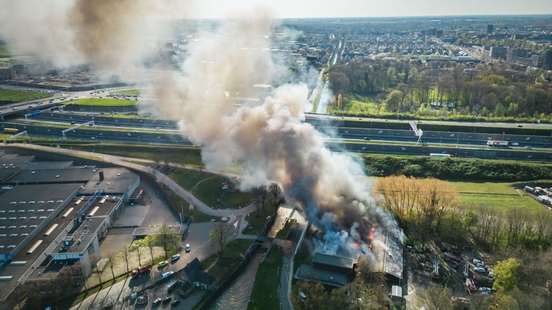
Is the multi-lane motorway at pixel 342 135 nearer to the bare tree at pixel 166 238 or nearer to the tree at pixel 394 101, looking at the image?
the tree at pixel 394 101

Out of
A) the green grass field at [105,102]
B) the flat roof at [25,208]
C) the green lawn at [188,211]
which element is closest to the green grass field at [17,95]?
the green grass field at [105,102]

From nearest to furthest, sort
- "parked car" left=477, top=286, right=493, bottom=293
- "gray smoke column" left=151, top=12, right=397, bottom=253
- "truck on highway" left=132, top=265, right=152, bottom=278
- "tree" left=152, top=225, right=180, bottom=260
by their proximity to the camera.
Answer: "parked car" left=477, top=286, right=493, bottom=293, "truck on highway" left=132, top=265, right=152, bottom=278, "tree" left=152, top=225, right=180, bottom=260, "gray smoke column" left=151, top=12, right=397, bottom=253

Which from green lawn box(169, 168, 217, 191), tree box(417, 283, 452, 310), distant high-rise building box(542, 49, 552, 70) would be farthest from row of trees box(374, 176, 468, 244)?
distant high-rise building box(542, 49, 552, 70)

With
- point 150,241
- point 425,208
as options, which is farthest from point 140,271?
point 425,208

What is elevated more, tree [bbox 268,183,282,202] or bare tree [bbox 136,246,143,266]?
tree [bbox 268,183,282,202]

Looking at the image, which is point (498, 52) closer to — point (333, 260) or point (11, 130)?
point (333, 260)

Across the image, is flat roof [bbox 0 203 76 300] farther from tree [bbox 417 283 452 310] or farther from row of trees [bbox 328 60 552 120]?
row of trees [bbox 328 60 552 120]
